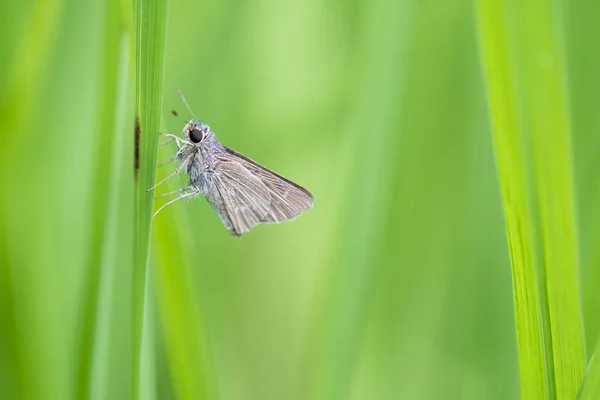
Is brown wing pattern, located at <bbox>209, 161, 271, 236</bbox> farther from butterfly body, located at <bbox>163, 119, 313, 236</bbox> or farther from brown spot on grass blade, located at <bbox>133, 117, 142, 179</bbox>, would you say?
brown spot on grass blade, located at <bbox>133, 117, 142, 179</bbox>

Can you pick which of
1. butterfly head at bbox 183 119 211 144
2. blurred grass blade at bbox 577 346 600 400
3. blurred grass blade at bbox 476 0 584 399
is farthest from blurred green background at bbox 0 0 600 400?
blurred grass blade at bbox 577 346 600 400

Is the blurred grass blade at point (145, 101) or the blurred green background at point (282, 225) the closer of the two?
the blurred grass blade at point (145, 101)

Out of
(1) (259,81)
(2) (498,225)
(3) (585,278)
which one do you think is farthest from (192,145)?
(3) (585,278)

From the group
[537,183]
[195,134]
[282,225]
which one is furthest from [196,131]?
[537,183]

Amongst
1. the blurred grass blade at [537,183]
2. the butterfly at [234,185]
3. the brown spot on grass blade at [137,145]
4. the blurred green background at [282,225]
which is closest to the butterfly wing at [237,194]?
the butterfly at [234,185]

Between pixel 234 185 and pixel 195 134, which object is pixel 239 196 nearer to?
pixel 234 185

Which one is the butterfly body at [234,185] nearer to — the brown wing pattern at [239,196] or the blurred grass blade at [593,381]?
the brown wing pattern at [239,196]

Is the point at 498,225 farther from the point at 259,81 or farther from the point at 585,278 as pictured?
the point at 259,81

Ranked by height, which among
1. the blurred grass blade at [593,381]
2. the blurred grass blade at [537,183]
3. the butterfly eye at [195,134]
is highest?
the butterfly eye at [195,134]
